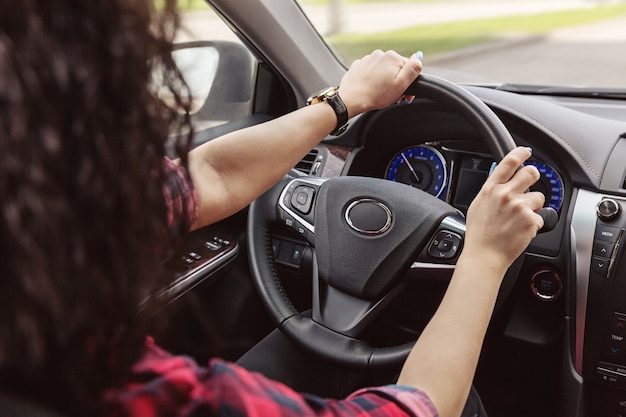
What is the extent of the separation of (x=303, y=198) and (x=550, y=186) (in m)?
0.63

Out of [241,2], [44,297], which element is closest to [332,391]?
[241,2]

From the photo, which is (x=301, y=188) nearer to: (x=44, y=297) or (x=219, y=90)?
(x=219, y=90)

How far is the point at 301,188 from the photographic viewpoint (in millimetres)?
1666

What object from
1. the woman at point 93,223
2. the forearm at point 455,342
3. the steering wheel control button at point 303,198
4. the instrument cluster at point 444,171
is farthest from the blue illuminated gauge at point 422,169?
the woman at point 93,223

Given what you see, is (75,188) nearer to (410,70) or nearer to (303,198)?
(410,70)

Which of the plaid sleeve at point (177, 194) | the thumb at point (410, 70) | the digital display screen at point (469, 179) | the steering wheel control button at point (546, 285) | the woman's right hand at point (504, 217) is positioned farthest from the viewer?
the digital display screen at point (469, 179)

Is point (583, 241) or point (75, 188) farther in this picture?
point (583, 241)

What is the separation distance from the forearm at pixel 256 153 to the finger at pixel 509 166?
38 centimetres

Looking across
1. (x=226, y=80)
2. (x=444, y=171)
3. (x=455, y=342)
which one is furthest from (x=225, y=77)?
(x=455, y=342)

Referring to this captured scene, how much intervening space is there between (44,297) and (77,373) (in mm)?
100

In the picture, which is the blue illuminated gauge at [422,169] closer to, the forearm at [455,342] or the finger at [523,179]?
the finger at [523,179]

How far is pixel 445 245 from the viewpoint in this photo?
1399 mm

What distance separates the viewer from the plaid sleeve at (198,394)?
628 millimetres

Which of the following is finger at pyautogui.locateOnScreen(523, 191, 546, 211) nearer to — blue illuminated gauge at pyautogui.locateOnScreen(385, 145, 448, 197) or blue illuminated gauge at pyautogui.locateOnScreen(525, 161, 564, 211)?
blue illuminated gauge at pyautogui.locateOnScreen(525, 161, 564, 211)
